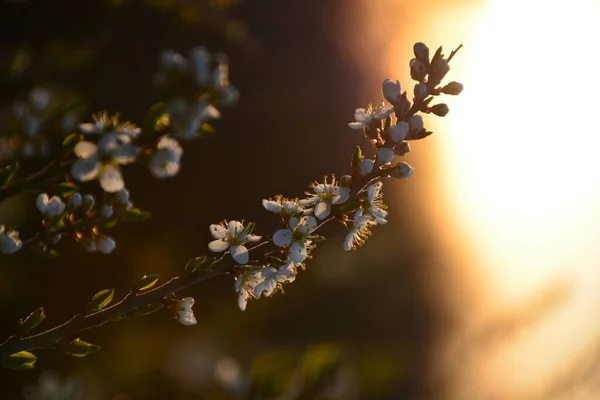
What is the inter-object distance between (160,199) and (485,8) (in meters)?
1.57

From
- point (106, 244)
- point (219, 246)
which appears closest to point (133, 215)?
point (106, 244)

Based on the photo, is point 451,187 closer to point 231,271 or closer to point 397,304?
point 397,304

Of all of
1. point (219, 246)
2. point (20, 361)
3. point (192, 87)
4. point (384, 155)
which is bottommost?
point (20, 361)

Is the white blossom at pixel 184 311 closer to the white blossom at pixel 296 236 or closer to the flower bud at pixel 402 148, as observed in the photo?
the white blossom at pixel 296 236

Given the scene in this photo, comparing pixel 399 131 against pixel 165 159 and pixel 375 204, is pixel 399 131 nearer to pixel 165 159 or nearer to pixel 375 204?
pixel 375 204

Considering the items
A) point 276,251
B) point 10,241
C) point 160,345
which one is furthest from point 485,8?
point 10,241

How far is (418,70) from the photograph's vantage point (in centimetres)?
74

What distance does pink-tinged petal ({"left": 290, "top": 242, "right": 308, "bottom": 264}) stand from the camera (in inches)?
26.6

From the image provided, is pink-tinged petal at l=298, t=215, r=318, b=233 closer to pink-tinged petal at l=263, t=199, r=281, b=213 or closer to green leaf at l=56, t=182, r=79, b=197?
pink-tinged petal at l=263, t=199, r=281, b=213

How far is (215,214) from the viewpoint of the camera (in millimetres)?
2447

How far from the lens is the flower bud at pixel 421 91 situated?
0.73 meters

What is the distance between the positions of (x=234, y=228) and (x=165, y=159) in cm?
25

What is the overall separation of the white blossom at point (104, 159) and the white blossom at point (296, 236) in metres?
0.23

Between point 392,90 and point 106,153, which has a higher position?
point 392,90
